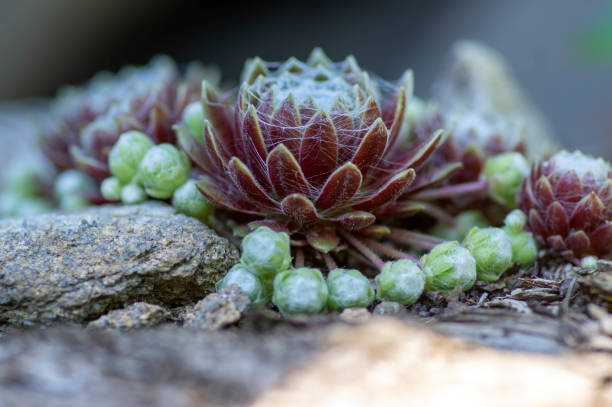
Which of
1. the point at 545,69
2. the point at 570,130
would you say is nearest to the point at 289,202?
the point at 570,130

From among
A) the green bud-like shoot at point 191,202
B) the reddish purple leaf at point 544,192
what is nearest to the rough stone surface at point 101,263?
the green bud-like shoot at point 191,202

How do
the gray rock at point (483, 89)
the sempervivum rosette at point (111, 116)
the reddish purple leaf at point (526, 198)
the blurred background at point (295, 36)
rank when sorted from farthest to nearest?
the blurred background at point (295, 36) → the gray rock at point (483, 89) → the sempervivum rosette at point (111, 116) → the reddish purple leaf at point (526, 198)

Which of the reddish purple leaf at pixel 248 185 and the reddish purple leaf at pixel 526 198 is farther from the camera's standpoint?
the reddish purple leaf at pixel 526 198

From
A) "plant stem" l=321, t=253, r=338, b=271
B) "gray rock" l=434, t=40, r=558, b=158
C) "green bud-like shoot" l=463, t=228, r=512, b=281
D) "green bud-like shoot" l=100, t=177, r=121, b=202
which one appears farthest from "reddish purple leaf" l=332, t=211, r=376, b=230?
"gray rock" l=434, t=40, r=558, b=158

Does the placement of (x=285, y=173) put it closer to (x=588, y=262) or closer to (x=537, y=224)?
(x=537, y=224)

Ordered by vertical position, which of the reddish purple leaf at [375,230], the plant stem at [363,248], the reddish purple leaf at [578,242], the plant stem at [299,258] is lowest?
the plant stem at [299,258]

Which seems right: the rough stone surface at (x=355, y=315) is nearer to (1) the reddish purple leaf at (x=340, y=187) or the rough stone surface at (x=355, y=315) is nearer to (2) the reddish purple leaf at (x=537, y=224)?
(1) the reddish purple leaf at (x=340, y=187)

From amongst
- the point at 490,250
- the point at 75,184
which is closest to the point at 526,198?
the point at 490,250

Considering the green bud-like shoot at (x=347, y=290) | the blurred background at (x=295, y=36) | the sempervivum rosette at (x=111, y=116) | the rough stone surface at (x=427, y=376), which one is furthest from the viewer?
the blurred background at (x=295, y=36)
